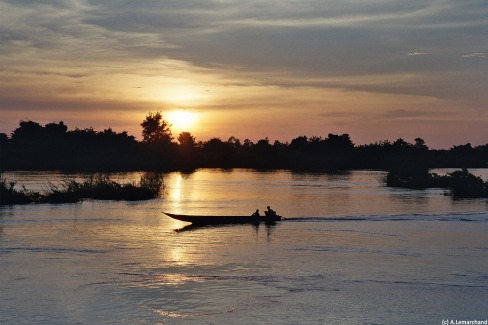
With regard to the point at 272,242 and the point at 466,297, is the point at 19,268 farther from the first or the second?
the point at 466,297

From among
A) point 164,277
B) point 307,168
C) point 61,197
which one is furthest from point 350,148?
point 164,277

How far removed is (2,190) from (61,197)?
568 centimetres

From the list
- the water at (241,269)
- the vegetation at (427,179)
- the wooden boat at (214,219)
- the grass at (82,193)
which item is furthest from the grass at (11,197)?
the vegetation at (427,179)

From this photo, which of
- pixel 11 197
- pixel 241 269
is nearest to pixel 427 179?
pixel 11 197

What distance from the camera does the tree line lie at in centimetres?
13688

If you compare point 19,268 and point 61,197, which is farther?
point 61,197

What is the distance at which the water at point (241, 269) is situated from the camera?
20734 mm

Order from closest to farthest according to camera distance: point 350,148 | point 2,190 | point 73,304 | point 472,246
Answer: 1. point 73,304
2. point 472,246
3. point 2,190
4. point 350,148

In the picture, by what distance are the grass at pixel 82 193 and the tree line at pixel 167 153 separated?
1824 inches

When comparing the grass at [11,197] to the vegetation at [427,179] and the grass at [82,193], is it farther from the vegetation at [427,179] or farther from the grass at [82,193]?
the vegetation at [427,179]

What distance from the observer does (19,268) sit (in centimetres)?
2680

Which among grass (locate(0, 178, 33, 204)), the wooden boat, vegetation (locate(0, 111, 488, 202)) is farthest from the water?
vegetation (locate(0, 111, 488, 202))

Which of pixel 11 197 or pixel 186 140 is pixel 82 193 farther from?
pixel 186 140

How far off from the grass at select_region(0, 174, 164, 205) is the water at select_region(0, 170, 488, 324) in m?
2.60
